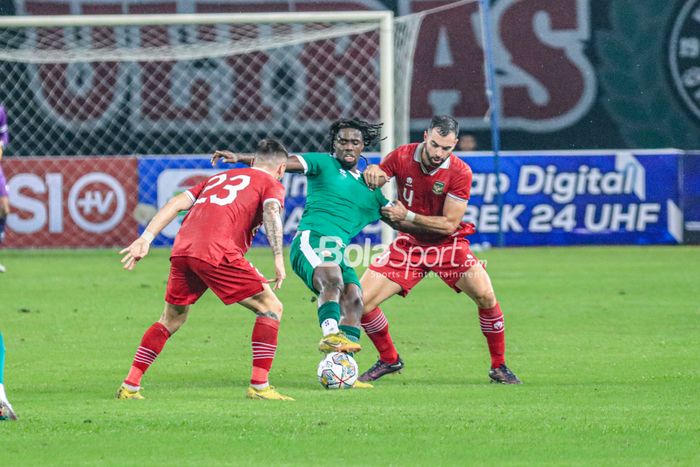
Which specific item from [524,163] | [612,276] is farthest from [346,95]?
[612,276]

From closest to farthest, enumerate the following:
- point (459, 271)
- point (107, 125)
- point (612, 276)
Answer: point (459, 271)
point (612, 276)
point (107, 125)

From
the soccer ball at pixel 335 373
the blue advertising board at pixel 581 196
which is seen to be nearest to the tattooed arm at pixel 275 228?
the soccer ball at pixel 335 373

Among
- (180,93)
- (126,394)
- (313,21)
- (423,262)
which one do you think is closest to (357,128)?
(423,262)

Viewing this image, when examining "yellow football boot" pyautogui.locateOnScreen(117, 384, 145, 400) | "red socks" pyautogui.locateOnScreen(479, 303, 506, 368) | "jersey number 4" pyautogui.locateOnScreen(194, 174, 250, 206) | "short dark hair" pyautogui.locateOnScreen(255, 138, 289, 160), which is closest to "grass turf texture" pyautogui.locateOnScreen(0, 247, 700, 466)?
"yellow football boot" pyautogui.locateOnScreen(117, 384, 145, 400)

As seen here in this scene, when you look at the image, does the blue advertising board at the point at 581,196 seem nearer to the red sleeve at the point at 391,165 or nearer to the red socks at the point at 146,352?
the red sleeve at the point at 391,165

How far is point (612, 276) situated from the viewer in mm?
17625

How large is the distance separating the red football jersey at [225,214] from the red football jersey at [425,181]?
1.51m

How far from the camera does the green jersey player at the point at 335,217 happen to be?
30.5 feet

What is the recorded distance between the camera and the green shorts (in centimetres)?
945

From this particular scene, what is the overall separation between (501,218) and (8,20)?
27.2ft

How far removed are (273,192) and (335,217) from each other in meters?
1.34

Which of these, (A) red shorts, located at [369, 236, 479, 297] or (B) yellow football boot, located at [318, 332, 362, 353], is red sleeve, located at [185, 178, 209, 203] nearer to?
(B) yellow football boot, located at [318, 332, 362, 353]

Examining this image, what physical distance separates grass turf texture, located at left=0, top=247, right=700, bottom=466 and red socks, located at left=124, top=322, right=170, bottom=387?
7.1 inches

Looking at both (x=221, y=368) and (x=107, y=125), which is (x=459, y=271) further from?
(x=107, y=125)
